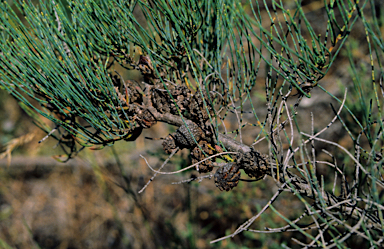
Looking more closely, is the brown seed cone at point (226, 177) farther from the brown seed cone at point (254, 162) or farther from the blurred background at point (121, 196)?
the blurred background at point (121, 196)

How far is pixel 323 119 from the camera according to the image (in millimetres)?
1915

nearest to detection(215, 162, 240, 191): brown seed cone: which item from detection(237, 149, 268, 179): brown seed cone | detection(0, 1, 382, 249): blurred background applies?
detection(237, 149, 268, 179): brown seed cone

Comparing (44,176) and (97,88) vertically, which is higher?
(97,88)

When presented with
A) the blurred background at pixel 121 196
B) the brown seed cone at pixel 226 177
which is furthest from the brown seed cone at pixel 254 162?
the blurred background at pixel 121 196

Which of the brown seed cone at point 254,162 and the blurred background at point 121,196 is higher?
the brown seed cone at point 254,162

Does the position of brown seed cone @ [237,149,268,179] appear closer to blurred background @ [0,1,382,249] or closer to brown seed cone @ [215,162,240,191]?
brown seed cone @ [215,162,240,191]

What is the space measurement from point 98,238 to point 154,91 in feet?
6.36

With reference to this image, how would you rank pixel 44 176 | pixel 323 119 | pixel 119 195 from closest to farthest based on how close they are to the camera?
pixel 323 119 → pixel 119 195 → pixel 44 176

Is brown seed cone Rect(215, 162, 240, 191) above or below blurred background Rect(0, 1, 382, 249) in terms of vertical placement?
above

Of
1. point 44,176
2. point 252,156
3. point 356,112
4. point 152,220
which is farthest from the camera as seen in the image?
point 44,176

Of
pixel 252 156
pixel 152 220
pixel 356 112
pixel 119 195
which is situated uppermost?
pixel 252 156

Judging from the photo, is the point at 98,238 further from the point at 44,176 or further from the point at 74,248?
the point at 44,176

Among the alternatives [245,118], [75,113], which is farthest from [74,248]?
[75,113]

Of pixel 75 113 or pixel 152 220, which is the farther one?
pixel 152 220
